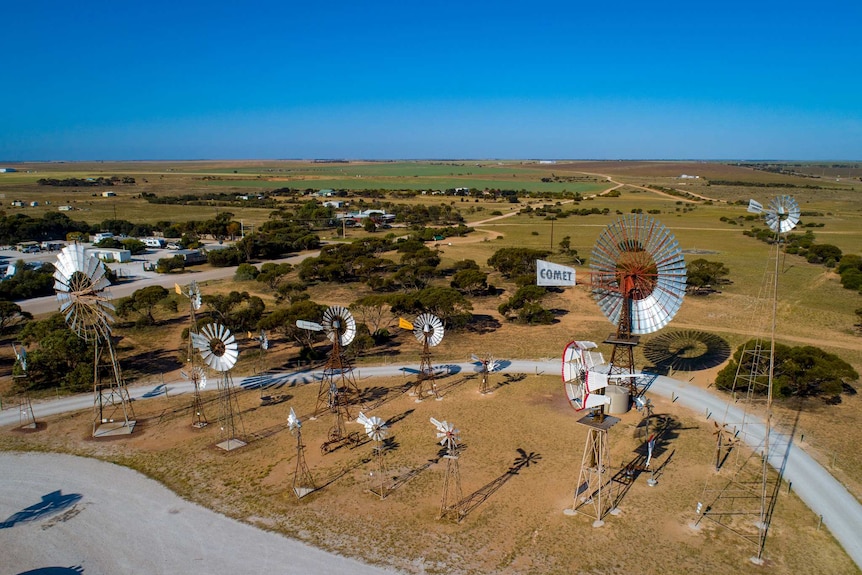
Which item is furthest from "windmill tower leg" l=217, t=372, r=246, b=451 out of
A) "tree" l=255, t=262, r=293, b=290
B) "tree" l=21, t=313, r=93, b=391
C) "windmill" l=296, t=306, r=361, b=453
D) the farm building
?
the farm building

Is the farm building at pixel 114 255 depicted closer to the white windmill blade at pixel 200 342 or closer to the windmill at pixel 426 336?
the white windmill blade at pixel 200 342

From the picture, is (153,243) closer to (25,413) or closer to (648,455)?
(25,413)

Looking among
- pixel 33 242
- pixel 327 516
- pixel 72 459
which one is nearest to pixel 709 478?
pixel 327 516

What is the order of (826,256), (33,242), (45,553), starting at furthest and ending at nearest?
(33,242) → (826,256) → (45,553)

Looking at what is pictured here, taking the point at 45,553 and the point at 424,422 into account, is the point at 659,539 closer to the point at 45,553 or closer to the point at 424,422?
the point at 424,422

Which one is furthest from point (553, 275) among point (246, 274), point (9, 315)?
point (246, 274)

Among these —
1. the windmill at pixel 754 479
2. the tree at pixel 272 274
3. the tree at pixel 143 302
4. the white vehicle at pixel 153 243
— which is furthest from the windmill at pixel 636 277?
the white vehicle at pixel 153 243
